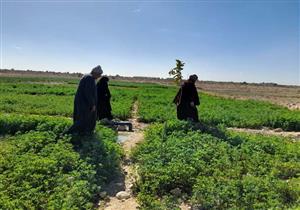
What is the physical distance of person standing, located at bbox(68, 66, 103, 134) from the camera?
9047mm

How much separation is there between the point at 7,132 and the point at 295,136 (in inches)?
377

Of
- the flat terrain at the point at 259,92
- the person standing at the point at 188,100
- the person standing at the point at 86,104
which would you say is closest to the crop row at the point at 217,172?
the person standing at the point at 86,104

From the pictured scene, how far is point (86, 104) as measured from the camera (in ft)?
30.1

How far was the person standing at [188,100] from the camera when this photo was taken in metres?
11.8

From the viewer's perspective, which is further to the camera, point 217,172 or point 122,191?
point 217,172

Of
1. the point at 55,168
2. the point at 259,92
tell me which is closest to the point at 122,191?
the point at 55,168

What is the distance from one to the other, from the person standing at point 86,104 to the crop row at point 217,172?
1445 mm

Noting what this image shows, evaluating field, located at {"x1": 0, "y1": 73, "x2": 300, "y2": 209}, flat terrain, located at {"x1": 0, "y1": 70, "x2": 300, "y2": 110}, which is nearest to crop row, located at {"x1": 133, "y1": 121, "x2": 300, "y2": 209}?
field, located at {"x1": 0, "y1": 73, "x2": 300, "y2": 209}

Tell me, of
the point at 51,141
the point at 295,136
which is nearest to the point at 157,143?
the point at 51,141

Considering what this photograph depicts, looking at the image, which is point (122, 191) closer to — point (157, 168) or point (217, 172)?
point (157, 168)

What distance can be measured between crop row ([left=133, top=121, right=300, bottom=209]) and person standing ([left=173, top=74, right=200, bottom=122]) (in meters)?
1.92

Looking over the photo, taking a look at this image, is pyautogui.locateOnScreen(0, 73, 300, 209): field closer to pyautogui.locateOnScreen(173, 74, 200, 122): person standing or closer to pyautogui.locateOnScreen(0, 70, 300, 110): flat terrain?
pyautogui.locateOnScreen(173, 74, 200, 122): person standing

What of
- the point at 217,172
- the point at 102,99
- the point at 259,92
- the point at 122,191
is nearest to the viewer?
the point at 122,191

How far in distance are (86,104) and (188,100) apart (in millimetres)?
3989
